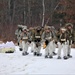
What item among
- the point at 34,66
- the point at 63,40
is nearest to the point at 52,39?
the point at 63,40

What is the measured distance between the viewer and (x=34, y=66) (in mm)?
19984

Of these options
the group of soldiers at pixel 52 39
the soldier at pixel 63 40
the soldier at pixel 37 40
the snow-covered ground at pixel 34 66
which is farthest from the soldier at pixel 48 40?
the soldier at pixel 37 40

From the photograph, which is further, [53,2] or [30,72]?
[53,2]

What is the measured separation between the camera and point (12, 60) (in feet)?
73.7

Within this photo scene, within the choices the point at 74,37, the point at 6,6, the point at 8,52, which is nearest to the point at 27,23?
the point at 6,6

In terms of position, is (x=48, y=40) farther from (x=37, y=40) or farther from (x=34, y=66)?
(x=34, y=66)

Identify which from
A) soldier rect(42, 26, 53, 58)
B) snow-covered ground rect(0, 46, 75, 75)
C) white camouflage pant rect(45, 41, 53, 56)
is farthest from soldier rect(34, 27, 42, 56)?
white camouflage pant rect(45, 41, 53, 56)

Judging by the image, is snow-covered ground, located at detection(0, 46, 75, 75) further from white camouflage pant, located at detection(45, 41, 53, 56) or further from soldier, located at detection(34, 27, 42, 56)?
soldier, located at detection(34, 27, 42, 56)

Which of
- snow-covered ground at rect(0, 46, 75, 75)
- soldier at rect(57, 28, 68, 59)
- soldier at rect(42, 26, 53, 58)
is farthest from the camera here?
soldier at rect(42, 26, 53, 58)

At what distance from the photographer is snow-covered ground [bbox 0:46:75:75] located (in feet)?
61.3

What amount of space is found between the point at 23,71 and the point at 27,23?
3627 cm

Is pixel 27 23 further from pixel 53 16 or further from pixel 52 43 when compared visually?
pixel 52 43

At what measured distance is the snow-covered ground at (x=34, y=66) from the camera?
18672 millimetres

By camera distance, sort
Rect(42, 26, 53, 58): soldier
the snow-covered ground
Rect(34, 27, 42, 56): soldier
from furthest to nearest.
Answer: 1. Rect(34, 27, 42, 56): soldier
2. Rect(42, 26, 53, 58): soldier
3. the snow-covered ground
